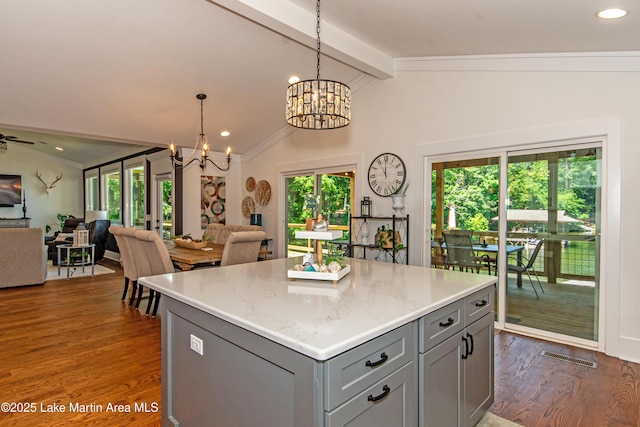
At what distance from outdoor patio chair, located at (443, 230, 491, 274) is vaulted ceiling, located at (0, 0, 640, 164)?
1954mm

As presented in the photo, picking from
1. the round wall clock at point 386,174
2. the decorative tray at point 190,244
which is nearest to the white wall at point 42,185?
the decorative tray at point 190,244

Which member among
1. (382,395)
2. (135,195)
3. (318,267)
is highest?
(135,195)

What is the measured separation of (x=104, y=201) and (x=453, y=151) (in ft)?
31.9

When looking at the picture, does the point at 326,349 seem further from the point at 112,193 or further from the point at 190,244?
the point at 112,193

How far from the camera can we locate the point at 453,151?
409 centimetres

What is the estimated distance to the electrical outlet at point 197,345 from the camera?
165 cm

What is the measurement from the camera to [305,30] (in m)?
3.22

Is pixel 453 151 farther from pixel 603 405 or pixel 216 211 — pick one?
pixel 216 211

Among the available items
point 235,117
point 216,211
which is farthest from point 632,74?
point 216,211

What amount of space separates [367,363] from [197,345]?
0.84 metres

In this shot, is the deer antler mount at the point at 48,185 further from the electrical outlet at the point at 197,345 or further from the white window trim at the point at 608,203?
the white window trim at the point at 608,203

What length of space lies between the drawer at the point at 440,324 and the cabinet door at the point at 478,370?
13 cm

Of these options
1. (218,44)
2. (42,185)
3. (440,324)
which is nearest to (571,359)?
(440,324)

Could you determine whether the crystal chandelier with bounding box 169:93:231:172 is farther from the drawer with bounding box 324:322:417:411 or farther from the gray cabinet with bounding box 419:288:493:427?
the drawer with bounding box 324:322:417:411
